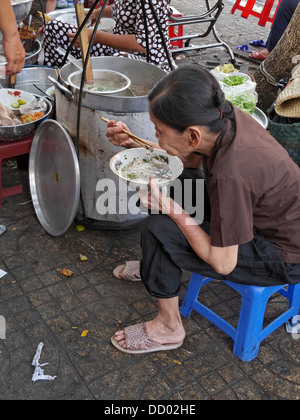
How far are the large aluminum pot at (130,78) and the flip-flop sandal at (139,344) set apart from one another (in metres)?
1.31

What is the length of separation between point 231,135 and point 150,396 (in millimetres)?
1314

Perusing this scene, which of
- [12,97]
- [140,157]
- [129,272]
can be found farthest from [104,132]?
[12,97]

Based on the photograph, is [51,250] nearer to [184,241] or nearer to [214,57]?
[184,241]

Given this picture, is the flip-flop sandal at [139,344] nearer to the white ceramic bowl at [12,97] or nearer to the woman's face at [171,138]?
the woman's face at [171,138]

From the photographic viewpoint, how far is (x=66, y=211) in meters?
3.15

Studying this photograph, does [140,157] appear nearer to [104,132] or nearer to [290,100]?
[104,132]

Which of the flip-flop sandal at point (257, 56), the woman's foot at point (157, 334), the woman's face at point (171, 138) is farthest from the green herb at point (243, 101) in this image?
the flip-flop sandal at point (257, 56)

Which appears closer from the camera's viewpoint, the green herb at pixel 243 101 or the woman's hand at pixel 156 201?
the woman's hand at pixel 156 201

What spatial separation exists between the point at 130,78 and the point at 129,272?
4.69 ft

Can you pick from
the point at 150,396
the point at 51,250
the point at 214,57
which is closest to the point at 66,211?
the point at 51,250

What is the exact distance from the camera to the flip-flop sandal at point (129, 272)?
3.00 metres

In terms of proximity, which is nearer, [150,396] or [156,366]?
[150,396]

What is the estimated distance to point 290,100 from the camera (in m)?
3.80

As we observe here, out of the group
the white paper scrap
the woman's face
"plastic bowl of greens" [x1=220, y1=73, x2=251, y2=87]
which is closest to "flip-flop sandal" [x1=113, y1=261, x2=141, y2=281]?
the white paper scrap
